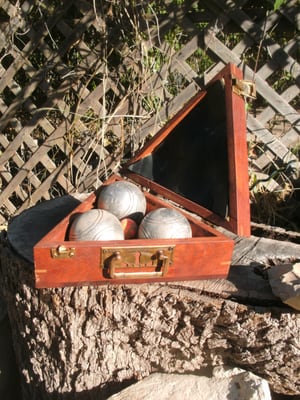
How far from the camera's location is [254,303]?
116 centimetres

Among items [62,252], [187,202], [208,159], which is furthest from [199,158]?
[62,252]

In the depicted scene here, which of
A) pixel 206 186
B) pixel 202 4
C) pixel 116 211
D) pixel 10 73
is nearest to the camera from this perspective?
pixel 116 211

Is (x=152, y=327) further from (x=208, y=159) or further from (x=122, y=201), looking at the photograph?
(x=208, y=159)

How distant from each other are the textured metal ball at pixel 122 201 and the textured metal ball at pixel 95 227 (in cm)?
9

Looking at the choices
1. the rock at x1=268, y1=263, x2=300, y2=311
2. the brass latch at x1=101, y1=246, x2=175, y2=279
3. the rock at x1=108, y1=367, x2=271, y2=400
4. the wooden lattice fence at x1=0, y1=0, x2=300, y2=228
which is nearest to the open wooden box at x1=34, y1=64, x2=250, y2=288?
the brass latch at x1=101, y1=246, x2=175, y2=279

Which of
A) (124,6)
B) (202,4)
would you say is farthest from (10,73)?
(202,4)

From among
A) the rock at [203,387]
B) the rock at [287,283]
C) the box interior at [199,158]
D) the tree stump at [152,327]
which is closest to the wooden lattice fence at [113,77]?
the box interior at [199,158]

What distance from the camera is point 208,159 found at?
138 cm

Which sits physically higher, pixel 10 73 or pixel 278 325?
pixel 10 73

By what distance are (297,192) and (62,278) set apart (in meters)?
1.59

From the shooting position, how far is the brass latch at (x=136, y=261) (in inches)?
42.4

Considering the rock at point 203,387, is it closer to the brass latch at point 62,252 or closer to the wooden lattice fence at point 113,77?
the brass latch at point 62,252

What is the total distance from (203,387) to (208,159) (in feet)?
2.25

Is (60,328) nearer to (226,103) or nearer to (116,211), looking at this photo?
(116,211)
